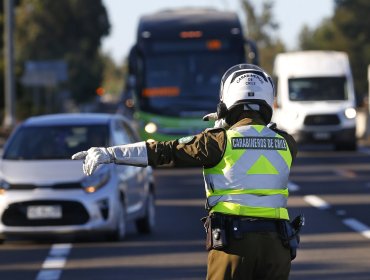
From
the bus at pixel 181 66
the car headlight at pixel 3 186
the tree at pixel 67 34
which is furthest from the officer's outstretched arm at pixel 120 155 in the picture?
the tree at pixel 67 34

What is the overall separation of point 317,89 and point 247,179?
32.0m

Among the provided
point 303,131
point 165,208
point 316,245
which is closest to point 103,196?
point 316,245

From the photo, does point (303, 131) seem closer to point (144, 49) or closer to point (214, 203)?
point (144, 49)

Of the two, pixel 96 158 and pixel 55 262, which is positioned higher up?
pixel 96 158

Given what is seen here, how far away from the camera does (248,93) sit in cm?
682

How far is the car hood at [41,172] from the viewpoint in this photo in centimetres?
1546

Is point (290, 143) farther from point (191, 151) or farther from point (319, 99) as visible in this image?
point (319, 99)

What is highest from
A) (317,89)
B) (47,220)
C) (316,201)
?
(317,89)

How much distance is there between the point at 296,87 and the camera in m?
38.6

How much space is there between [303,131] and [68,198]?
23.1 m

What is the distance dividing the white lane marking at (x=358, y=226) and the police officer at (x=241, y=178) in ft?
32.1

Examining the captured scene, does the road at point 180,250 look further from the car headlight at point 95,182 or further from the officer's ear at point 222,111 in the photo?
the officer's ear at point 222,111

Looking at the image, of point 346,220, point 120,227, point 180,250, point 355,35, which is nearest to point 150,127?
point 346,220

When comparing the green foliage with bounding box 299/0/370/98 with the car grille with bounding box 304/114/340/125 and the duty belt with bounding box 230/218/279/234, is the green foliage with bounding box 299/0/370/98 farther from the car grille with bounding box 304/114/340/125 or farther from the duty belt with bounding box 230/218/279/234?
the duty belt with bounding box 230/218/279/234
